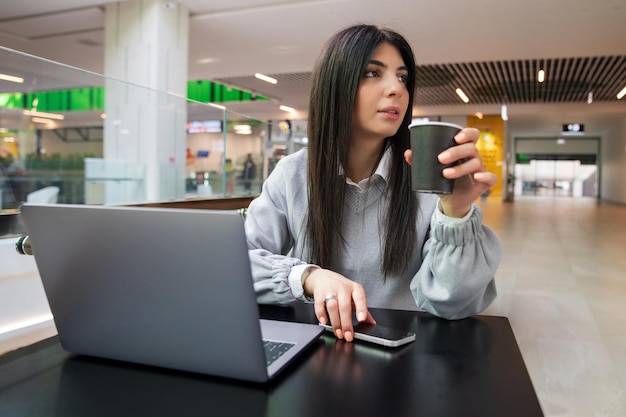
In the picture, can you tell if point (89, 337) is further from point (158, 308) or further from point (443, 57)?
point (443, 57)

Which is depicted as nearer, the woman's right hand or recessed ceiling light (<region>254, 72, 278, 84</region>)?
the woman's right hand

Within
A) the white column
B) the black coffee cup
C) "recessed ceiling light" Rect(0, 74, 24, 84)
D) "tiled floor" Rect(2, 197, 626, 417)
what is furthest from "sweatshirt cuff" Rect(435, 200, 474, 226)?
the white column

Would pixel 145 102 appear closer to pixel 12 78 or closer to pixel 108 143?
pixel 108 143

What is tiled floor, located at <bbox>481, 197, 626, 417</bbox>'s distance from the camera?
2.01 m

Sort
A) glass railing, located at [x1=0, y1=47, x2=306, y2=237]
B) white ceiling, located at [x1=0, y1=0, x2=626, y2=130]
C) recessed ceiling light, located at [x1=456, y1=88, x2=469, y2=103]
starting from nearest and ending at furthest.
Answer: glass railing, located at [x1=0, y1=47, x2=306, y2=237] → white ceiling, located at [x1=0, y1=0, x2=626, y2=130] → recessed ceiling light, located at [x1=456, y1=88, x2=469, y2=103]

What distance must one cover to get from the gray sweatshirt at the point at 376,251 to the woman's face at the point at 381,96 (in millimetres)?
124

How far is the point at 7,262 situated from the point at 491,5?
583 centimetres

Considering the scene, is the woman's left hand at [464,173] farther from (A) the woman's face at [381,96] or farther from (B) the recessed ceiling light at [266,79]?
(B) the recessed ceiling light at [266,79]

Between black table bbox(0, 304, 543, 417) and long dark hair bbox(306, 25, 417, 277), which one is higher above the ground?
long dark hair bbox(306, 25, 417, 277)

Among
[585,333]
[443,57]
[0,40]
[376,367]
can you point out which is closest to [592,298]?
[585,333]

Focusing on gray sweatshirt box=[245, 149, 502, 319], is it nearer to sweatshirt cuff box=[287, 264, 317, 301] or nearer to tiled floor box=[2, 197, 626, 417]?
sweatshirt cuff box=[287, 264, 317, 301]

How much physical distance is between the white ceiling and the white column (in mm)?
367

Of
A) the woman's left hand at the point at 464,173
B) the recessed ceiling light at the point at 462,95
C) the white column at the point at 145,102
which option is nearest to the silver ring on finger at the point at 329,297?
the woman's left hand at the point at 464,173

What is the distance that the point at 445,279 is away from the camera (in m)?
0.87
